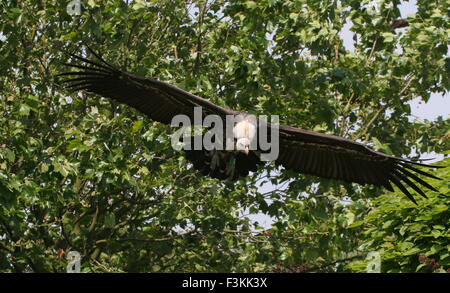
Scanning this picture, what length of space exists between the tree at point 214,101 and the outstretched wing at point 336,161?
0.30m

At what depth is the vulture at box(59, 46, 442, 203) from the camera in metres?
8.76

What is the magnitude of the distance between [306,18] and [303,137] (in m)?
1.92

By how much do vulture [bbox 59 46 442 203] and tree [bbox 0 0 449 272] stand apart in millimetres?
306

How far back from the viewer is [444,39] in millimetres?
10211

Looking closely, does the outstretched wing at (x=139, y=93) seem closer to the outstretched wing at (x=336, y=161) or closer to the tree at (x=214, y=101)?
the tree at (x=214, y=101)

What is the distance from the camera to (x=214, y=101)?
9672 mm

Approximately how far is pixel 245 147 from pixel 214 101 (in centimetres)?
112

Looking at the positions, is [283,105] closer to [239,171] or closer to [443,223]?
[239,171]

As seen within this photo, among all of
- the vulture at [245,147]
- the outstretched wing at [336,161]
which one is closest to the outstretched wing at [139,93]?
the vulture at [245,147]

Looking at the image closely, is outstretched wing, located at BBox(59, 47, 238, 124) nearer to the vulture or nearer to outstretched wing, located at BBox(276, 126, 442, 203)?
the vulture

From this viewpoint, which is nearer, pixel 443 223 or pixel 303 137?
pixel 443 223

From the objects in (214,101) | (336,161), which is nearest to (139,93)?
(214,101)
